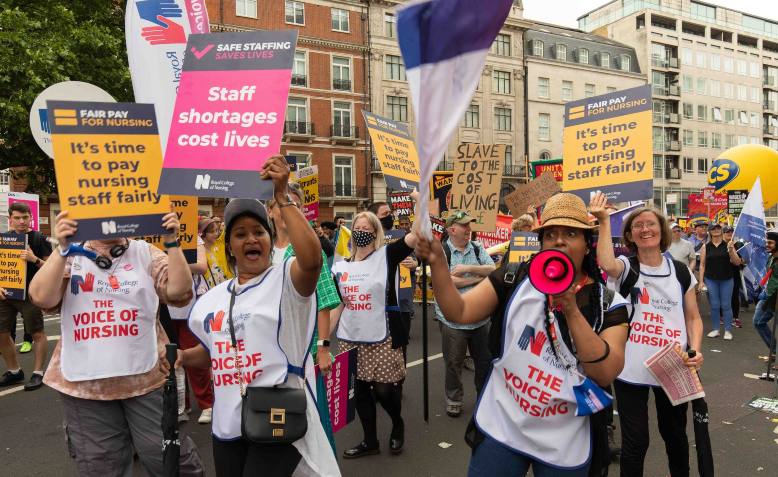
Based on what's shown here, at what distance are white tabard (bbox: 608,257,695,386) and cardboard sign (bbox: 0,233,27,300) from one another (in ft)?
19.6

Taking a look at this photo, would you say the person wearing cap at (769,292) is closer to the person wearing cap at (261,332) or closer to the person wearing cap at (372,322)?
the person wearing cap at (372,322)

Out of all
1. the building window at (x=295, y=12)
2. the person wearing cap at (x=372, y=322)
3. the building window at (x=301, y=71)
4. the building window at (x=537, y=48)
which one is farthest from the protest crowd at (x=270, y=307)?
the building window at (x=537, y=48)

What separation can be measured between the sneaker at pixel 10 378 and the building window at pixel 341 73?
95.9ft

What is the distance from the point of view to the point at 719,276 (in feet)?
30.9

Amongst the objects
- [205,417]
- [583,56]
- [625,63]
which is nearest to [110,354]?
[205,417]

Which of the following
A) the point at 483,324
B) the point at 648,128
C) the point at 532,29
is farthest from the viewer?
the point at 532,29

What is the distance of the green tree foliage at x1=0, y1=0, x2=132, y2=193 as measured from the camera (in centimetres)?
1316

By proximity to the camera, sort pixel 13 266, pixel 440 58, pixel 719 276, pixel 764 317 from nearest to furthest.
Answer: pixel 440 58 < pixel 13 266 < pixel 764 317 < pixel 719 276

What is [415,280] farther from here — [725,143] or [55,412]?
[725,143]

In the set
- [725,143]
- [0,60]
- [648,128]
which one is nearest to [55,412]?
[648,128]

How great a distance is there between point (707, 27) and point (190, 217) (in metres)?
63.5

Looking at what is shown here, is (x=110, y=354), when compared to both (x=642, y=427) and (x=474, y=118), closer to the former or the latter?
(x=642, y=427)

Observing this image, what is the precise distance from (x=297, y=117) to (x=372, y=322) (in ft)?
98.7

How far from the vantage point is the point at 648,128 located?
175 inches
